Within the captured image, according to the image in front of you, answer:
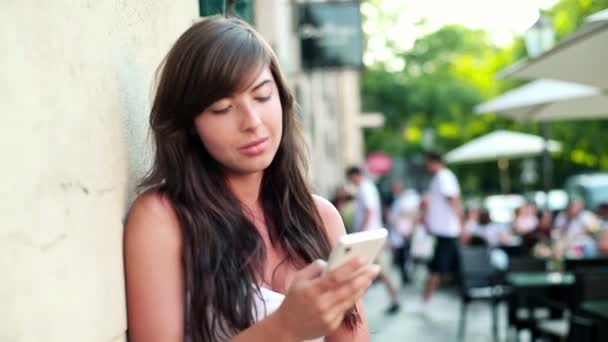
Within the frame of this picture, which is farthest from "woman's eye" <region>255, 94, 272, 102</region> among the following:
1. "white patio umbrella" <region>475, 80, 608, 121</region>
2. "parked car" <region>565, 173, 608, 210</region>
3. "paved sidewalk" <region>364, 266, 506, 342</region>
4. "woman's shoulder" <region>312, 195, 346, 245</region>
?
"parked car" <region>565, 173, 608, 210</region>

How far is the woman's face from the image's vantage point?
2066 mm

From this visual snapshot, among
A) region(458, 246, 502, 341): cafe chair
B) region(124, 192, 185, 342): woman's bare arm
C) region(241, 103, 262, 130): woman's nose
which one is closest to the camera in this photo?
region(124, 192, 185, 342): woman's bare arm

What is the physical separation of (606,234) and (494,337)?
65.9 inches

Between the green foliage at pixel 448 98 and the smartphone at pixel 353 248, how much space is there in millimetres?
35498

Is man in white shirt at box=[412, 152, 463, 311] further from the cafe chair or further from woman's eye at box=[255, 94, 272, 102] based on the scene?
woman's eye at box=[255, 94, 272, 102]

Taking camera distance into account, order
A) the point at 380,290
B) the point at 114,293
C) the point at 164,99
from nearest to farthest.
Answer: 1. the point at 114,293
2. the point at 164,99
3. the point at 380,290

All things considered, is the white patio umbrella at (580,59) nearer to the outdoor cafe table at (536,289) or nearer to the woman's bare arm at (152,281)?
the outdoor cafe table at (536,289)

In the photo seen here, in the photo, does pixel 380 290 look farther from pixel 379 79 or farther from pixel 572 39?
pixel 379 79

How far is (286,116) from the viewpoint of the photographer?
2.35 m

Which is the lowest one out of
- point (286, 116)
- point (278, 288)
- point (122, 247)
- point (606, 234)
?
point (606, 234)

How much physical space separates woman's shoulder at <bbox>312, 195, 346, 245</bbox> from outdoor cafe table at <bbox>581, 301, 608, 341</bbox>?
4.30 meters

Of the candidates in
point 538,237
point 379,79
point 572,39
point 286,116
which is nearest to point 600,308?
point 572,39

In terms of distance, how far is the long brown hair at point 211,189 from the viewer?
2.04m

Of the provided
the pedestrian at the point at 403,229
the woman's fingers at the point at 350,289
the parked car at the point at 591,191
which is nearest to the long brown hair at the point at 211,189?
the woman's fingers at the point at 350,289
